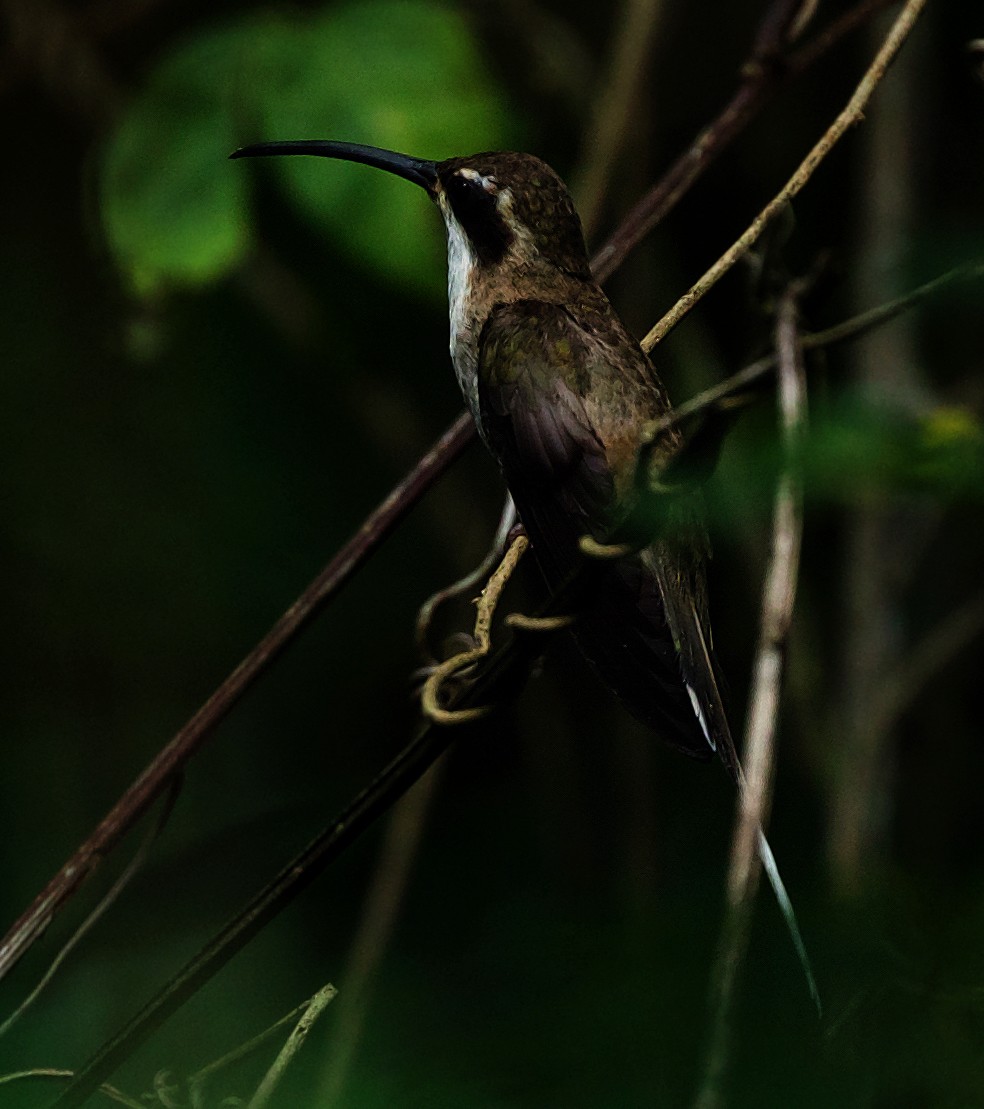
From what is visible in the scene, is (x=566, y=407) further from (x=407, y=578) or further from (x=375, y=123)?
(x=407, y=578)

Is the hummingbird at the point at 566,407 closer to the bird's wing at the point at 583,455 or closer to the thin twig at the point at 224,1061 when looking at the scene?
the bird's wing at the point at 583,455

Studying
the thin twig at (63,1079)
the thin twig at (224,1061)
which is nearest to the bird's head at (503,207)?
the thin twig at (224,1061)

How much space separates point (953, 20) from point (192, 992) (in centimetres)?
395

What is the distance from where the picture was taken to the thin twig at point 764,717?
0.80 meters

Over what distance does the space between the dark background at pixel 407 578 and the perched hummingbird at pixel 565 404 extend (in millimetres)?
137

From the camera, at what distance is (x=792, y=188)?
171cm

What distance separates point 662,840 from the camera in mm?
4227

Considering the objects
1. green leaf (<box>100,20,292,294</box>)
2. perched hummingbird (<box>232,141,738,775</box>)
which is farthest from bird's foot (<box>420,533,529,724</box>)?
green leaf (<box>100,20,292,294</box>)

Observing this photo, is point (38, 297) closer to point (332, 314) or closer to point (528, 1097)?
point (332, 314)

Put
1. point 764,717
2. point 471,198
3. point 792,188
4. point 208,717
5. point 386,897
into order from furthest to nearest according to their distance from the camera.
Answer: point 386,897 < point 471,198 < point 208,717 < point 792,188 < point 764,717

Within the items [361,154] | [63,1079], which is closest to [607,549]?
[63,1079]

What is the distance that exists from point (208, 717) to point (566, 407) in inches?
29.9

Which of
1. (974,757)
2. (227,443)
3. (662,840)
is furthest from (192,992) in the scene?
(227,443)

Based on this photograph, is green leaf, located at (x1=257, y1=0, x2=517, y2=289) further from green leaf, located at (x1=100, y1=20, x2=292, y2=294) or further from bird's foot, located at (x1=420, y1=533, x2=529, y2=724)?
bird's foot, located at (x1=420, y1=533, x2=529, y2=724)
